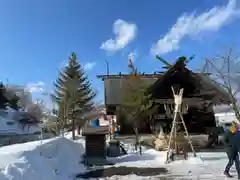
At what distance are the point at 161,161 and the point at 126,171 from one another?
2681 mm

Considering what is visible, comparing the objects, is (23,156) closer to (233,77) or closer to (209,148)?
(209,148)

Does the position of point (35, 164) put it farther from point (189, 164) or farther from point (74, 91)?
point (74, 91)

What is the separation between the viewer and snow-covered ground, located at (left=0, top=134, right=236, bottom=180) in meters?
6.91

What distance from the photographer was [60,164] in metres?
10.6

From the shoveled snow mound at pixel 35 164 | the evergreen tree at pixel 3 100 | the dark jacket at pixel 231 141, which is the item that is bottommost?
the shoveled snow mound at pixel 35 164

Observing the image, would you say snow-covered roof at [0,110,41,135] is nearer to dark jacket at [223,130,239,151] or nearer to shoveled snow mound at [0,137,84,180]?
shoveled snow mound at [0,137,84,180]

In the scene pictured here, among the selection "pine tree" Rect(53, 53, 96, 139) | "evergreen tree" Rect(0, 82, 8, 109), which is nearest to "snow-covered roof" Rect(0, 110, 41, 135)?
"evergreen tree" Rect(0, 82, 8, 109)

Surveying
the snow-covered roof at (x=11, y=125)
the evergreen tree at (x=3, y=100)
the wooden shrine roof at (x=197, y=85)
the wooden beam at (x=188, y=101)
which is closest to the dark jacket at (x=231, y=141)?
the wooden beam at (x=188, y=101)

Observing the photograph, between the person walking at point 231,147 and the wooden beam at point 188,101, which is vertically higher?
the wooden beam at point 188,101

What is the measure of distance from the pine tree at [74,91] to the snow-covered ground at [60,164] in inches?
907

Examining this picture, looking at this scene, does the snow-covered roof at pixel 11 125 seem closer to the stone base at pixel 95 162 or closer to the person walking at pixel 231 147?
the stone base at pixel 95 162

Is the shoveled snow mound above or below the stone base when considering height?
above

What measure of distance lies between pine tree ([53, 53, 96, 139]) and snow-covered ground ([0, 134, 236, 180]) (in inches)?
907

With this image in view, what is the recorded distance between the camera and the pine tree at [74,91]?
3703cm
